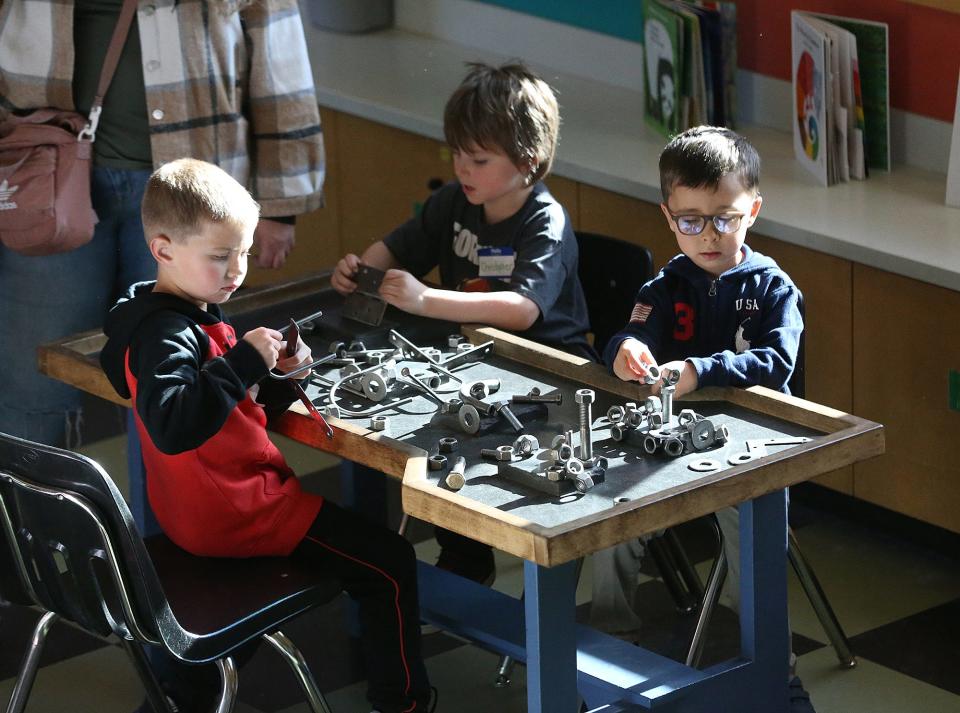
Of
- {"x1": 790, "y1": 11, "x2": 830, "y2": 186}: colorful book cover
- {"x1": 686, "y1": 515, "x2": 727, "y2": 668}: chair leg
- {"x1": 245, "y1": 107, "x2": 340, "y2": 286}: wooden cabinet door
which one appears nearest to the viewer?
{"x1": 686, "y1": 515, "x2": 727, "y2": 668}: chair leg

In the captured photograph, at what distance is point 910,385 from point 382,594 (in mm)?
1265

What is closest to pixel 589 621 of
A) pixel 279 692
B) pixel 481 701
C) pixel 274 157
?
pixel 481 701

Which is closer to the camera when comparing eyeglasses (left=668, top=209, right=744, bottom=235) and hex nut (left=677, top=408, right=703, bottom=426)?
hex nut (left=677, top=408, right=703, bottom=426)

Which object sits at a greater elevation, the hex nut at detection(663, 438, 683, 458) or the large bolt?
the large bolt

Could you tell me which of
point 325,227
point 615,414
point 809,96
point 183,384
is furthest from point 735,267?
point 325,227

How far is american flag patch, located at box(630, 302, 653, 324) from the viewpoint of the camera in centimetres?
290

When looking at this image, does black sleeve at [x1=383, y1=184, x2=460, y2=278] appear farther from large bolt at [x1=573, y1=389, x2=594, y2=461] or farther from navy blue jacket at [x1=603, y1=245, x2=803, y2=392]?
large bolt at [x1=573, y1=389, x2=594, y2=461]

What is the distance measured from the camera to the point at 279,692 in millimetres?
3191

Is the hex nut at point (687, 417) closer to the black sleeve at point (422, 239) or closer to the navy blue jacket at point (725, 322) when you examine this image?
the navy blue jacket at point (725, 322)

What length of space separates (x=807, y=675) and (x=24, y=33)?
1.89 metres

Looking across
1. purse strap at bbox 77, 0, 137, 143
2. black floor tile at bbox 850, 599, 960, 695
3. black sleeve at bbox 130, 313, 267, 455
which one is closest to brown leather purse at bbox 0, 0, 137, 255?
purse strap at bbox 77, 0, 137, 143

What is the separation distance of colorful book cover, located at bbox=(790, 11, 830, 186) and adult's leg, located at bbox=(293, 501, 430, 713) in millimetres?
1535

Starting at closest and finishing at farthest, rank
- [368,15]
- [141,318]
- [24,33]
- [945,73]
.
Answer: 1. [141,318]
2. [24,33]
3. [945,73]
4. [368,15]

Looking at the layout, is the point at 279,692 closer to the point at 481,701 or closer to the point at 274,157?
the point at 481,701
